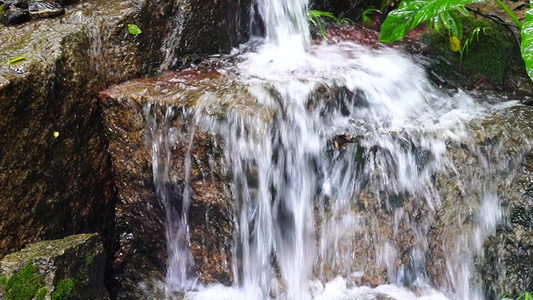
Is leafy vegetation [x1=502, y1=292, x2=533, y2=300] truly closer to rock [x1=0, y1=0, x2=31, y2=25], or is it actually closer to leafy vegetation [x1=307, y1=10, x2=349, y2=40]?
leafy vegetation [x1=307, y1=10, x2=349, y2=40]

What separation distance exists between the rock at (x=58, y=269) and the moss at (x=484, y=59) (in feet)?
9.16

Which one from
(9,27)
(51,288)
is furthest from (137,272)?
(9,27)

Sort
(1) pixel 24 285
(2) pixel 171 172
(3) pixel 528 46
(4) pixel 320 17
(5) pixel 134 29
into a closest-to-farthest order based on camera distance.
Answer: (1) pixel 24 285 < (3) pixel 528 46 < (2) pixel 171 172 < (5) pixel 134 29 < (4) pixel 320 17

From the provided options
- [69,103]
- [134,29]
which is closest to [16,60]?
[69,103]

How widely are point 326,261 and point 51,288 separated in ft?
5.04

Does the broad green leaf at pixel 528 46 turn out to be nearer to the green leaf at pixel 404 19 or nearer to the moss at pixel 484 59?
the green leaf at pixel 404 19

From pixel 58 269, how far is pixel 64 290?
0.35ft

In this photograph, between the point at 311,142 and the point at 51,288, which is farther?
the point at 311,142

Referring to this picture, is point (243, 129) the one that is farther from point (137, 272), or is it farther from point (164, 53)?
point (137, 272)

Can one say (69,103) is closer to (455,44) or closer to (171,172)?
(171,172)

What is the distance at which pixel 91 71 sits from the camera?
282cm

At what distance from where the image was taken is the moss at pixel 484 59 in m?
3.56

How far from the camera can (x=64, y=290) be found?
227cm

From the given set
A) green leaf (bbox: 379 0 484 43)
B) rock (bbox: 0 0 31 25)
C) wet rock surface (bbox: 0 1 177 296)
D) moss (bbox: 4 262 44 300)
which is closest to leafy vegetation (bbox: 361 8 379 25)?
green leaf (bbox: 379 0 484 43)
